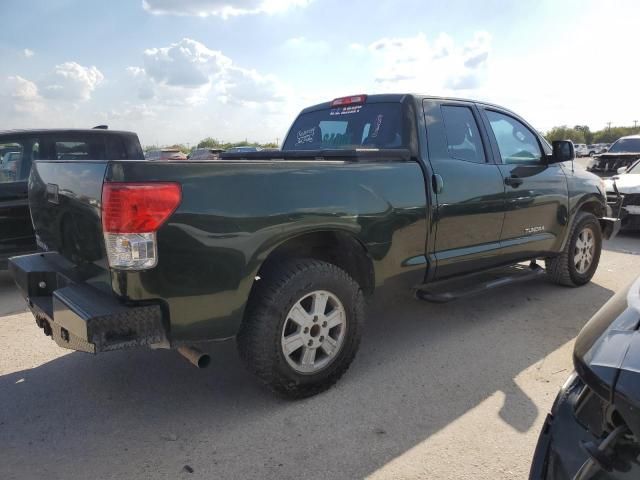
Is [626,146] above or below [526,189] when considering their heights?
above

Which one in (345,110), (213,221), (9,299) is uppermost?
(345,110)

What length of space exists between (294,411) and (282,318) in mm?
589

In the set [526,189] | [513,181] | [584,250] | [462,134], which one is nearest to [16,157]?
[462,134]

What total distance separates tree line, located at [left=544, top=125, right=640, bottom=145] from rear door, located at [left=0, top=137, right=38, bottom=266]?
8355 centimetres

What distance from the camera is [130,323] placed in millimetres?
2500

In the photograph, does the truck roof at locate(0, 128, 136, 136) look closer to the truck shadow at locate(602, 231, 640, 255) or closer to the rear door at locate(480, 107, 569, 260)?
the rear door at locate(480, 107, 569, 260)

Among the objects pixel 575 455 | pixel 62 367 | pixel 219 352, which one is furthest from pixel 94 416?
pixel 575 455

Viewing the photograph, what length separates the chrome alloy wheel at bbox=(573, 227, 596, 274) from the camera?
544 centimetres

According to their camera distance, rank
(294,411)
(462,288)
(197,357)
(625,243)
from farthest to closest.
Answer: (625,243), (462,288), (294,411), (197,357)

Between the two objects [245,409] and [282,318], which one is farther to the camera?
[245,409]

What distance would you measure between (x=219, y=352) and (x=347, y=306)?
1.26 metres

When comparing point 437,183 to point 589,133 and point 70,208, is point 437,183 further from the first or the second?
point 589,133

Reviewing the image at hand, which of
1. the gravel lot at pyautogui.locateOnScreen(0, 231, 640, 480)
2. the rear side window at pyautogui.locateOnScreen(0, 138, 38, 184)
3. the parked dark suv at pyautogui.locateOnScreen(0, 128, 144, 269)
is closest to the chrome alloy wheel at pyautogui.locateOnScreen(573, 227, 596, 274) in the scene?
the gravel lot at pyautogui.locateOnScreen(0, 231, 640, 480)

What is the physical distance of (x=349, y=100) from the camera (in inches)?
175
